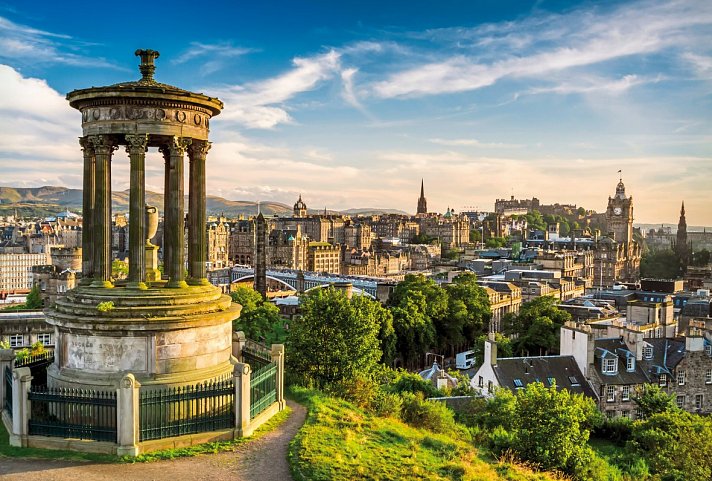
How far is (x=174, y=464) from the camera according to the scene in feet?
49.5

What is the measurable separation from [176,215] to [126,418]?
627cm

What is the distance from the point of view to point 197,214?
2002cm

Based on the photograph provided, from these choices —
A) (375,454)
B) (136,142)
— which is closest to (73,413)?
(136,142)

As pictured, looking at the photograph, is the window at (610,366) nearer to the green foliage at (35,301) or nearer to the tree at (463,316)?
the tree at (463,316)

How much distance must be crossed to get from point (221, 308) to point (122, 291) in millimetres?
2781

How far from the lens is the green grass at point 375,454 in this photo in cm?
1466

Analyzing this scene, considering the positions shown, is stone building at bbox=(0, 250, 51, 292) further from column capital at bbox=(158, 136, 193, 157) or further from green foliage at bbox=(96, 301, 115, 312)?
green foliage at bbox=(96, 301, 115, 312)

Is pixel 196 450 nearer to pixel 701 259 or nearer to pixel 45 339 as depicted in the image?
pixel 45 339

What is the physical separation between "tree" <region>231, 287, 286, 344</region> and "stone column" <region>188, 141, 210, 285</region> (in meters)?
37.3

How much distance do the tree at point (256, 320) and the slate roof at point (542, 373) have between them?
23947 millimetres

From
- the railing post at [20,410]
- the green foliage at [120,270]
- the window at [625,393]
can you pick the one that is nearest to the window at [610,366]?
the window at [625,393]

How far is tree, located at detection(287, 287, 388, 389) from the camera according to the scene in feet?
98.8

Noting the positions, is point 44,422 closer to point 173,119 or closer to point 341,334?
point 173,119

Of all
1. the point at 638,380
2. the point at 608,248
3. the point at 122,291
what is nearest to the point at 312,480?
the point at 122,291
